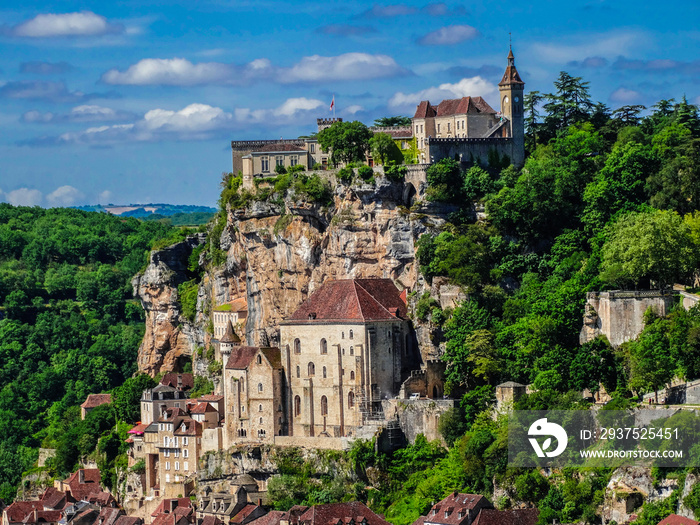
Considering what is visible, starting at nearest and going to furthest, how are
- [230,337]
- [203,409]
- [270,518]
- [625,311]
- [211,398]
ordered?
1. [625,311]
2. [270,518]
3. [203,409]
4. [211,398]
5. [230,337]

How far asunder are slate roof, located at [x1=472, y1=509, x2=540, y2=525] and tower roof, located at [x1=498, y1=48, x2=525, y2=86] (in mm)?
37277

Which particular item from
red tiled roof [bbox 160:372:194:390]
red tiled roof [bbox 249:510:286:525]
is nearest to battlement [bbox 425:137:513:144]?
red tiled roof [bbox 249:510:286:525]

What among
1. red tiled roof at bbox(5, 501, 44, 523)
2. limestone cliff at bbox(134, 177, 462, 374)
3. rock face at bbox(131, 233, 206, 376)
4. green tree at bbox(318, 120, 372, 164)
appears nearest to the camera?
limestone cliff at bbox(134, 177, 462, 374)

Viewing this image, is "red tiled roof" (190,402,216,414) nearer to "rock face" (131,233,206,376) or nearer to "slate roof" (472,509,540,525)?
"rock face" (131,233,206,376)

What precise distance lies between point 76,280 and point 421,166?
85304 millimetres

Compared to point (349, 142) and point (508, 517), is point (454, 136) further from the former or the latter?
point (508, 517)

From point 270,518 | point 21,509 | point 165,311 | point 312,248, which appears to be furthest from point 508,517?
point 165,311

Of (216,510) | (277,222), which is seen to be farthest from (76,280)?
(216,510)

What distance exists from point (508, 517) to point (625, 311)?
15.2 meters

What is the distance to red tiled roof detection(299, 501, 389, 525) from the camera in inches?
3322

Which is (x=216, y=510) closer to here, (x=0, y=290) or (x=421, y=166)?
(x=421, y=166)

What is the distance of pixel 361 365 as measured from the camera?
92375 mm

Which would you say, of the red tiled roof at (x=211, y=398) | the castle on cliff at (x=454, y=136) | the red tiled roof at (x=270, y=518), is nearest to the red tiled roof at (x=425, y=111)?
the castle on cliff at (x=454, y=136)

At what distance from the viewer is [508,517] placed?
259 feet
